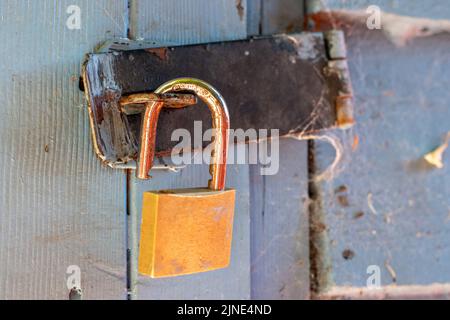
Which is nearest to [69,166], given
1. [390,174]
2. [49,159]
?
[49,159]

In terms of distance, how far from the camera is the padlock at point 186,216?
605 mm

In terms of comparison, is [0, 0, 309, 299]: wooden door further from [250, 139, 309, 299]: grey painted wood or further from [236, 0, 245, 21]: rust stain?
[250, 139, 309, 299]: grey painted wood

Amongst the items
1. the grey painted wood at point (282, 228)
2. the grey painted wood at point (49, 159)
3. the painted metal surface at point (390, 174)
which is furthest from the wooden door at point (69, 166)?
the painted metal surface at point (390, 174)

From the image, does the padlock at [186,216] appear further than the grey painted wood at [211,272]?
No

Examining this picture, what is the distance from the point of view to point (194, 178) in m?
0.78

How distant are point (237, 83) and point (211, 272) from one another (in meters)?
0.29

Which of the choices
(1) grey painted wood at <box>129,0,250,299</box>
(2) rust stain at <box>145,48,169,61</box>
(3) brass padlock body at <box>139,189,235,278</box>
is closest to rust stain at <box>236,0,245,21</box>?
(1) grey painted wood at <box>129,0,250,299</box>

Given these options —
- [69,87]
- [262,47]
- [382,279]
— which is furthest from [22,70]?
[382,279]

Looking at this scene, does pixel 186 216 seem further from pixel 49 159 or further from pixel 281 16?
pixel 281 16

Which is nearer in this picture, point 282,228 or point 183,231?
point 183,231

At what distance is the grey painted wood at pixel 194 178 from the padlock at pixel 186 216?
13cm

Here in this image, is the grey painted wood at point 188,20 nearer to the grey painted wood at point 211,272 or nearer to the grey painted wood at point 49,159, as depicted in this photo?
the grey painted wood at point 49,159

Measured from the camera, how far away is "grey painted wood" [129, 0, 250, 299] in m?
0.74

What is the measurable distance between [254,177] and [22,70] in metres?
0.40
